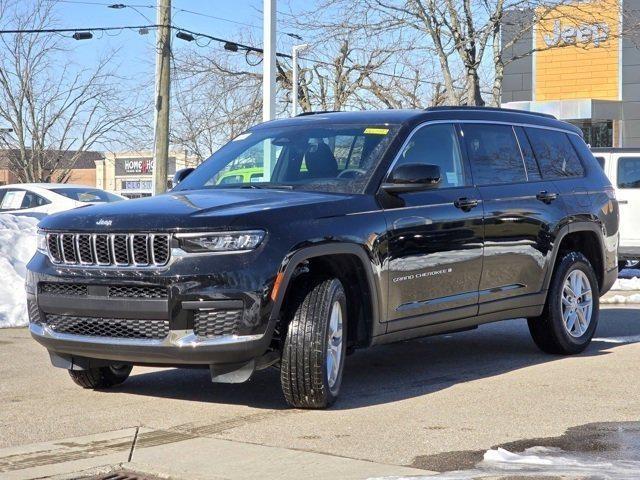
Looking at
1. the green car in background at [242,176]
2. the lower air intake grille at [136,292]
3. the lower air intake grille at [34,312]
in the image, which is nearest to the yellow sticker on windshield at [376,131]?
the green car in background at [242,176]

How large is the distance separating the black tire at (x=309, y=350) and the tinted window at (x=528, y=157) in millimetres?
2809

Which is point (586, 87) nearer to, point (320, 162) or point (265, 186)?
point (320, 162)

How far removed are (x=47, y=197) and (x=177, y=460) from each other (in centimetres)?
1489

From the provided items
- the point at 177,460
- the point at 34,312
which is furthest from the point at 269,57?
the point at 177,460

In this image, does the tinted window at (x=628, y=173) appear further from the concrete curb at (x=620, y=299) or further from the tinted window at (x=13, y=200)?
the tinted window at (x=13, y=200)

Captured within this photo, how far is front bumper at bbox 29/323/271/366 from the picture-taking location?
623 centimetres

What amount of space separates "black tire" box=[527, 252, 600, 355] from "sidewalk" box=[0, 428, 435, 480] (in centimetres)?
380

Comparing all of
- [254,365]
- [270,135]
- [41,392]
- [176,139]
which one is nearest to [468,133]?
[270,135]

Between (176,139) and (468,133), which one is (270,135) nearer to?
(468,133)

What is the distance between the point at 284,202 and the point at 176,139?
38190 millimetres

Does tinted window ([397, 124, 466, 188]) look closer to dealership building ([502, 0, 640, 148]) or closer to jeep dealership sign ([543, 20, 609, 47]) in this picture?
jeep dealership sign ([543, 20, 609, 47])

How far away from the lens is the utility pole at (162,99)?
21.9 meters

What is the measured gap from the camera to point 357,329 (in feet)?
23.2

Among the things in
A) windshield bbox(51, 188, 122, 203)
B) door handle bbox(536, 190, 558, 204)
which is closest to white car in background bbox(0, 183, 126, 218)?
windshield bbox(51, 188, 122, 203)
